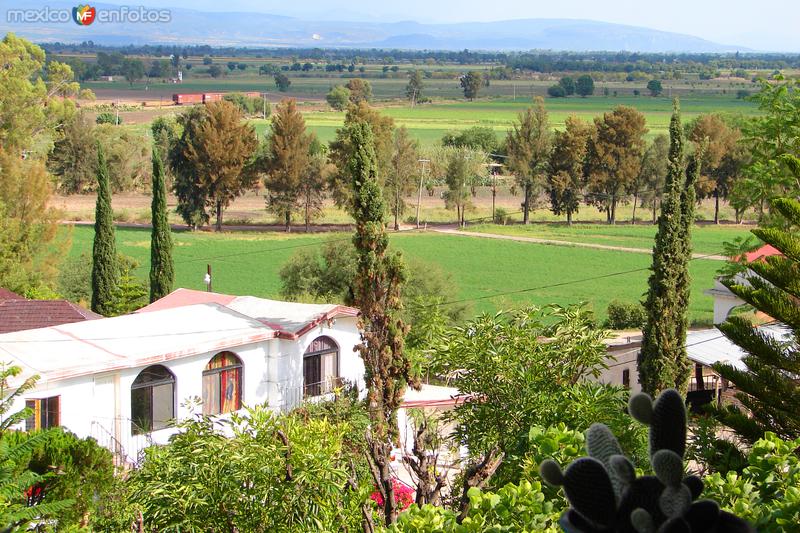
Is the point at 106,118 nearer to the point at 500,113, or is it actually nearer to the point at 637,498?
the point at 500,113

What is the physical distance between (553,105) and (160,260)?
4265 inches

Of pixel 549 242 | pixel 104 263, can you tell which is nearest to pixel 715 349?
pixel 104 263

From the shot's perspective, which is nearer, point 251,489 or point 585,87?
point 251,489

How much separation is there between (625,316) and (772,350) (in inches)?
926

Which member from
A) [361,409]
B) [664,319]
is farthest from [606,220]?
[361,409]

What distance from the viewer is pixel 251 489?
25.6ft

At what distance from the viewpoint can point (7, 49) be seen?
4409 cm

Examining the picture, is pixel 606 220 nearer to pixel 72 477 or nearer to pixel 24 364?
pixel 24 364

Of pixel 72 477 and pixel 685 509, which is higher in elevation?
pixel 685 509

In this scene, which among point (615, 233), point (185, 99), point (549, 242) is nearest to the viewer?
point (549, 242)

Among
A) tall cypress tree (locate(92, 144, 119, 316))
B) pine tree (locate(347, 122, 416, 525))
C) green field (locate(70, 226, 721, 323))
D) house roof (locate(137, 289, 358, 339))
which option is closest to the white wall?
house roof (locate(137, 289, 358, 339))

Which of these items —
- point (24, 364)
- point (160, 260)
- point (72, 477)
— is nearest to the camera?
point (72, 477)

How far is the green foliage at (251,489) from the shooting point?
7.58 m

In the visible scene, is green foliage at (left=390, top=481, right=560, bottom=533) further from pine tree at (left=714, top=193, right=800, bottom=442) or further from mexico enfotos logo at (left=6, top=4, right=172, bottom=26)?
mexico enfotos logo at (left=6, top=4, right=172, bottom=26)
